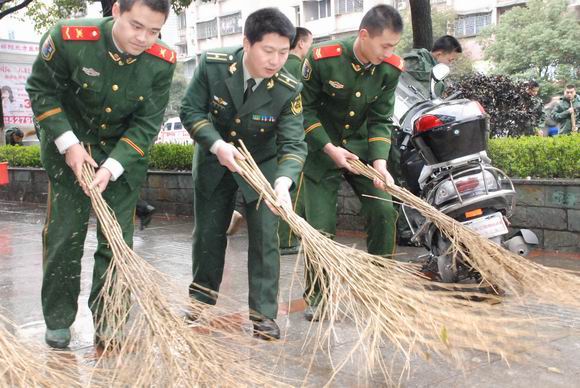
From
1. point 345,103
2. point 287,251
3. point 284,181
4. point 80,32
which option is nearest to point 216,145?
point 284,181

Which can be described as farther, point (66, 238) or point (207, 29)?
point (207, 29)

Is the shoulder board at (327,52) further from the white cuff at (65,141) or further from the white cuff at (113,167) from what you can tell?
the white cuff at (65,141)

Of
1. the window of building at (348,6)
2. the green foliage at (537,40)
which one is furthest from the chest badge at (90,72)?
the window of building at (348,6)

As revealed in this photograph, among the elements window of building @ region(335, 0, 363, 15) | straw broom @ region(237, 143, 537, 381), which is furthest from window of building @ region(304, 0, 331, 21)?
straw broom @ region(237, 143, 537, 381)

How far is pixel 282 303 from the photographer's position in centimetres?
465

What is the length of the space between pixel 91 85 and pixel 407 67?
3192 millimetres

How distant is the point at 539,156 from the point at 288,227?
2.10 m

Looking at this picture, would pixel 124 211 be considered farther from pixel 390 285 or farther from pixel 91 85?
pixel 390 285

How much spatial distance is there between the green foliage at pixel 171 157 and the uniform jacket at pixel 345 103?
4.40m

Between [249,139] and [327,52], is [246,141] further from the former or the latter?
[327,52]

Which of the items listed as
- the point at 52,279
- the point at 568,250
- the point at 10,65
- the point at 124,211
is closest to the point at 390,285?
the point at 124,211

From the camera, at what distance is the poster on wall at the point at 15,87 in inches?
603

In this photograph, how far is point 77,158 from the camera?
3.50 metres

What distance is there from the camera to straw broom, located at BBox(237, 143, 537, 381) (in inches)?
119
